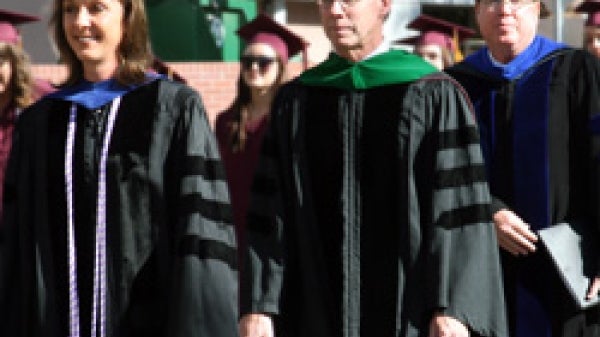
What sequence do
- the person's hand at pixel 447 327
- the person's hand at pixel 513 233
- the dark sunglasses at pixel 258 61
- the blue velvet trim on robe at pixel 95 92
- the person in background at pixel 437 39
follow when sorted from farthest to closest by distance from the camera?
the person in background at pixel 437 39
the dark sunglasses at pixel 258 61
the person's hand at pixel 513 233
the blue velvet trim on robe at pixel 95 92
the person's hand at pixel 447 327

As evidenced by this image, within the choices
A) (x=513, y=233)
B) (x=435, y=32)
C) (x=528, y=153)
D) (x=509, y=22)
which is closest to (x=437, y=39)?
(x=435, y=32)

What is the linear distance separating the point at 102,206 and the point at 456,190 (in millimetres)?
1006

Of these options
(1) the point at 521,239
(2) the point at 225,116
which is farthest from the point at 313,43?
(1) the point at 521,239

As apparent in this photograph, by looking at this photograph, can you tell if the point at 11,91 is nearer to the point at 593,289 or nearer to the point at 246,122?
the point at 246,122

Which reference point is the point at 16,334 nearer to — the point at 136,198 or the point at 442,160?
the point at 136,198

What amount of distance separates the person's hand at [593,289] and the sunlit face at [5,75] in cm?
317

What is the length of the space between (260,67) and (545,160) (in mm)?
3254

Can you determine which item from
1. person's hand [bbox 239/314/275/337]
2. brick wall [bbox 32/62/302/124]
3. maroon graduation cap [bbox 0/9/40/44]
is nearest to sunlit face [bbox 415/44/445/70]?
maroon graduation cap [bbox 0/9/40/44]

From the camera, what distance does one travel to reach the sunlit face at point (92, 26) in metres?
3.68

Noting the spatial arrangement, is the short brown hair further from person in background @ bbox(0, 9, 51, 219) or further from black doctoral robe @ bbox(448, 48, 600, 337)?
person in background @ bbox(0, 9, 51, 219)

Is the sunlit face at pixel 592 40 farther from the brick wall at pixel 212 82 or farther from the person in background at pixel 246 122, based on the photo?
the brick wall at pixel 212 82

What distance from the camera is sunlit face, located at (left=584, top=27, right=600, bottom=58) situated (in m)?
7.00

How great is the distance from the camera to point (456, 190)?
3611 millimetres

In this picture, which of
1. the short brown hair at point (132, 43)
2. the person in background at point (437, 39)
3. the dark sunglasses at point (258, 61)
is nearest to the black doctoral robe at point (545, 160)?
the short brown hair at point (132, 43)
